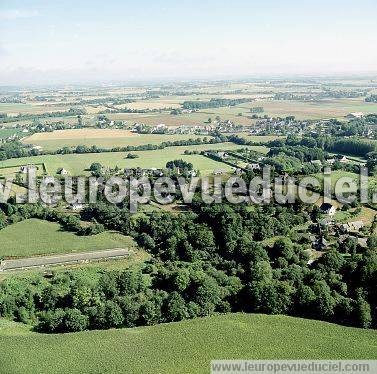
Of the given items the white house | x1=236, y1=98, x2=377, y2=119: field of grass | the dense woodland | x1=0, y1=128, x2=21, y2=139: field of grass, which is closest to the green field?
the dense woodland

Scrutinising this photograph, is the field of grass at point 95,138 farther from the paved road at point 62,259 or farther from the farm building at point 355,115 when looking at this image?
the paved road at point 62,259

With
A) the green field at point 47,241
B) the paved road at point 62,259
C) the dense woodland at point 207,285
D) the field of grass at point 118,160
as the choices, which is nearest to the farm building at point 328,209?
the dense woodland at point 207,285

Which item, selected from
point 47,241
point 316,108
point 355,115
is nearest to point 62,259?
point 47,241

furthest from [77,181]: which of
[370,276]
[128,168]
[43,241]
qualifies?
[370,276]

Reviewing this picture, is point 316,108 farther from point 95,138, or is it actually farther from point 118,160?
point 118,160

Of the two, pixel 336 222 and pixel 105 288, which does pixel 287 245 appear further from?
pixel 105 288
